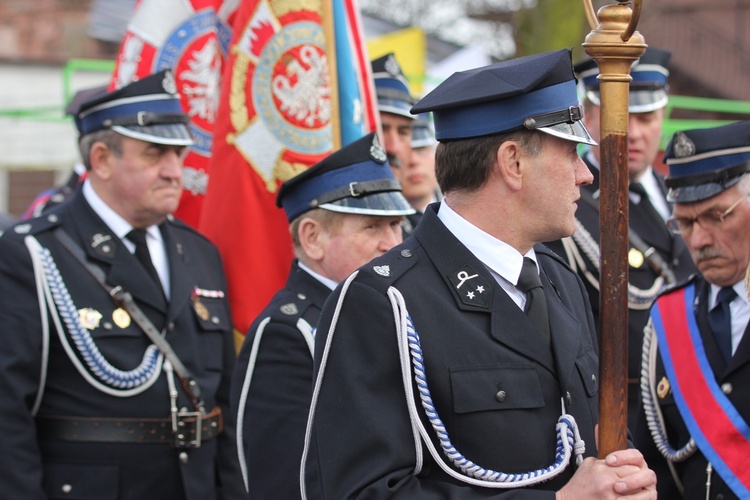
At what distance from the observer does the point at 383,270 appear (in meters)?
2.50

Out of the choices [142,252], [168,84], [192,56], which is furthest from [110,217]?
[192,56]

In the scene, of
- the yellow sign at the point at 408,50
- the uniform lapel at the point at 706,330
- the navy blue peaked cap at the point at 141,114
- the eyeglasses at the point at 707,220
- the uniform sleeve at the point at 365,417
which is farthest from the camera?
the yellow sign at the point at 408,50

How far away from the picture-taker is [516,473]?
238 centimetres

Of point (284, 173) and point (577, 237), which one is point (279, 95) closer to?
point (284, 173)

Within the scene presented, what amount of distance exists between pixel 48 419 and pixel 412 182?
2.19m

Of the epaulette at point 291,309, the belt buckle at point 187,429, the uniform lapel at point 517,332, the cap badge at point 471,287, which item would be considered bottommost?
the belt buckle at point 187,429

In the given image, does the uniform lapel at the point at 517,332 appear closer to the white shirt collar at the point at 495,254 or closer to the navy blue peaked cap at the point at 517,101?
the white shirt collar at the point at 495,254

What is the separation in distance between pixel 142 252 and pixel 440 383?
2.26 metres

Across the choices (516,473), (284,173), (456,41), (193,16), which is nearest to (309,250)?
(284,173)

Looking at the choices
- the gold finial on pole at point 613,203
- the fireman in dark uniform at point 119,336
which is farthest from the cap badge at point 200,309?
the gold finial on pole at point 613,203

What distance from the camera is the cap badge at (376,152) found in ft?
12.7

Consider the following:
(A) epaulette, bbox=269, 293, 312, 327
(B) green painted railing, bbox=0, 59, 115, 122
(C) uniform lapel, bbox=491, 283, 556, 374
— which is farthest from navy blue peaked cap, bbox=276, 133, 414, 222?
(B) green painted railing, bbox=0, 59, 115, 122

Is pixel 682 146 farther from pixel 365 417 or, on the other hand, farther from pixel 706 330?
pixel 365 417

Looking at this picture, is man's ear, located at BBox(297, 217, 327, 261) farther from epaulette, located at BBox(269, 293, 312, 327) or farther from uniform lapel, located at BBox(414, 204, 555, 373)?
uniform lapel, located at BBox(414, 204, 555, 373)
